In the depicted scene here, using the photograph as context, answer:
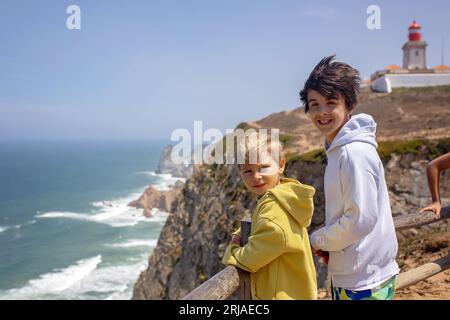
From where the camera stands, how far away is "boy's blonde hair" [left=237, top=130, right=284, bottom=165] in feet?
7.66

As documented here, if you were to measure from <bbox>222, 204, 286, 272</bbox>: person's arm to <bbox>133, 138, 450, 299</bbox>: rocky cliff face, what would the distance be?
37.8ft

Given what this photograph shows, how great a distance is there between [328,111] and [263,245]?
3.10ft

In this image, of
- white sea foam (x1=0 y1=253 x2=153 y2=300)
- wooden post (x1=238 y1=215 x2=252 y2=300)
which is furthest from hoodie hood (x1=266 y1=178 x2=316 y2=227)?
white sea foam (x1=0 y1=253 x2=153 y2=300)

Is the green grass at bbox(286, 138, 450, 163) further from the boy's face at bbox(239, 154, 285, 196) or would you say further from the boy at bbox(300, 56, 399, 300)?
the boy's face at bbox(239, 154, 285, 196)

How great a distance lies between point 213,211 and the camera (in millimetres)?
22953

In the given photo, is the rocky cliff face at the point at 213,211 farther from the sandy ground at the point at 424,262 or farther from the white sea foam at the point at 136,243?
the white sea foam at the point at 136,243

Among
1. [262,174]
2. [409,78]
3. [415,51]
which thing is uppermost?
[415,51]

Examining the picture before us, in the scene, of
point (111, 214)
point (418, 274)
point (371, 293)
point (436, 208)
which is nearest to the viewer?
point (371, 293)

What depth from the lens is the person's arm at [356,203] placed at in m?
2.27

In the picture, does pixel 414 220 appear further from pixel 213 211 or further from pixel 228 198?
pixel 213 211

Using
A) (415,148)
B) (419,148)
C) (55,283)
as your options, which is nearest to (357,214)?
(415,148)

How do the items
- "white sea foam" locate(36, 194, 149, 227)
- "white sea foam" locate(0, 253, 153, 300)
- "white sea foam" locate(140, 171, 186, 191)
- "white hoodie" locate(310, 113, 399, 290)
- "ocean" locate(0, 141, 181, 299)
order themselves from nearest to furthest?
"white hoodie" locate(310, 113, 399, 290), "white sea foam" locate(0, 253, 153, 300), "ocean" locate(0, 141, 181, 299), "white sea foam" locate(36, 194, 149, 227), "white sea foam" locate(140, 171, 186, 191)
